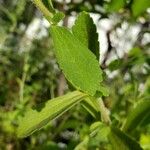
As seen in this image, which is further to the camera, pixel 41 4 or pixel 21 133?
pixel 21 133

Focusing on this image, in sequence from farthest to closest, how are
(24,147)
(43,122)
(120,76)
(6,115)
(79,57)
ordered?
(6,115)
(24,147)
(120,76)
(43,122)
(79,57)

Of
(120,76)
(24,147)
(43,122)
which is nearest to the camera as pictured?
(43,122)

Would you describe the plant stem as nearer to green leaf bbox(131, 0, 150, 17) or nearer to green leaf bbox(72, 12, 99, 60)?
green leaf bbox(72, 12, 99, 60)

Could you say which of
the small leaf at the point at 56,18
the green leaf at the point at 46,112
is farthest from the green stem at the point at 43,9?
the green leaf at the point at 46,112

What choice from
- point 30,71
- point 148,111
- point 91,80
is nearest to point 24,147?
point 30,71

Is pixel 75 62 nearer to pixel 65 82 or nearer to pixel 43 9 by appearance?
pixel 43 9

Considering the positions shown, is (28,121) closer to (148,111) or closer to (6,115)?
(148,111)

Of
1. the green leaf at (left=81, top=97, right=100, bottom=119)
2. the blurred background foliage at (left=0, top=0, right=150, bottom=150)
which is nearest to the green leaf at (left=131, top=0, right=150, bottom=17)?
the blurred background foliage at (left=0, top=0, right=150, bottom=150)
